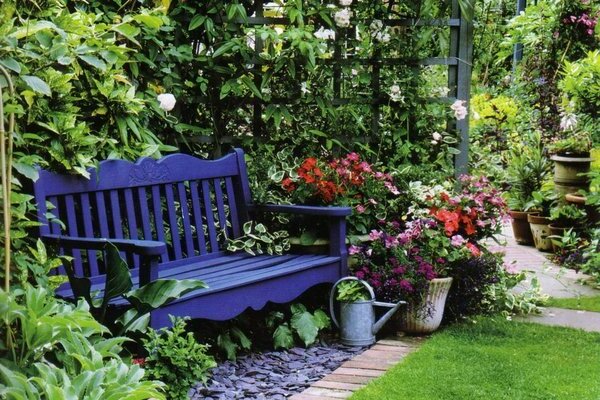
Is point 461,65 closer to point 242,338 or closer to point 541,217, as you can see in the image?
point 242,338

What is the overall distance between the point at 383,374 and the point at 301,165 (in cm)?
141

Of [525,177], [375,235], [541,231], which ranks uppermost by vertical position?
[375,235]

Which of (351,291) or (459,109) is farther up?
(459,109)

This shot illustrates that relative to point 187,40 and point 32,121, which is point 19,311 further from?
point 187,40

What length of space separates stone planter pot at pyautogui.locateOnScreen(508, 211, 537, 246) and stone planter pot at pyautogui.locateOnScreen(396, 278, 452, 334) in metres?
3.28

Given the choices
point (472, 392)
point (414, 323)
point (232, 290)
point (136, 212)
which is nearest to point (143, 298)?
point (232, 290)

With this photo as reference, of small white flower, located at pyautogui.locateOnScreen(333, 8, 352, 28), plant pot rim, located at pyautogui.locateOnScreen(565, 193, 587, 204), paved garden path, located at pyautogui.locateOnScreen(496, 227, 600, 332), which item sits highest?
small white flower, located at pyautogui.locateOnScreen(333, 8, 352, 28)

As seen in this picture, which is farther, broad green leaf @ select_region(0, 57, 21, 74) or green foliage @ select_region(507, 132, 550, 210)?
green foliage @ select_region(507, 132, 550, 210)

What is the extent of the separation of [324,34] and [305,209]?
1.13 meters

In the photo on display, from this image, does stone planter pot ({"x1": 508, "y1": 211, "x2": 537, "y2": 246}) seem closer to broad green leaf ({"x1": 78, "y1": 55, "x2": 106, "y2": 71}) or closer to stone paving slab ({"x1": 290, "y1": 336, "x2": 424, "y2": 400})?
stone paving slab ({"x1": 290, "y1": 336, "x2": 424, "y2": 400})

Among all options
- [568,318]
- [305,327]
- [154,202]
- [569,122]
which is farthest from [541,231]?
[154,202]

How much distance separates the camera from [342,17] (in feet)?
16.6

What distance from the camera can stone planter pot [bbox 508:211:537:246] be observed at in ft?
25.6

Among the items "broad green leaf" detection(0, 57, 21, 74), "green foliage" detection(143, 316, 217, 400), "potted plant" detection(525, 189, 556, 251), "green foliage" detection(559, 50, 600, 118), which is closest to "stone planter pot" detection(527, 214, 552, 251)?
"potted plant" detection(525, 189, 556, 251)
